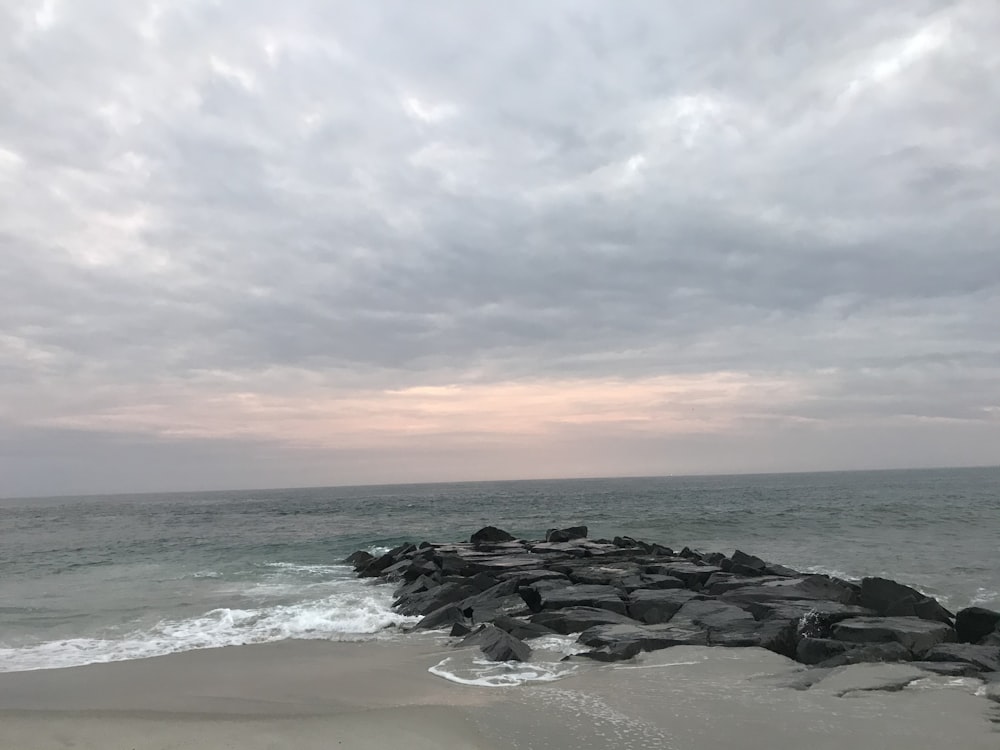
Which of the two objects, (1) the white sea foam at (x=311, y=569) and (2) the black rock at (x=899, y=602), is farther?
(1) the white sea foam at (x=311, y=569)

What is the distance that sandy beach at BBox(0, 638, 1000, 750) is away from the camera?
6.60m

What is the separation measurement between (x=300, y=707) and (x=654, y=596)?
7.92 metres

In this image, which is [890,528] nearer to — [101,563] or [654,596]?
[654,596]

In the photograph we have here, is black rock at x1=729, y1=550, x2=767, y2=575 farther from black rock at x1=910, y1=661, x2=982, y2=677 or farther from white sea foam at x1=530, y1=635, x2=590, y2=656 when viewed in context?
black rock at x1=910, y1=661, x2=982, y2=677

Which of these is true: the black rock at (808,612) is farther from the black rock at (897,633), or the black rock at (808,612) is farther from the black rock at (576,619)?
the black rock at (576,619)

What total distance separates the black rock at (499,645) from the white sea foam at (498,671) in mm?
120

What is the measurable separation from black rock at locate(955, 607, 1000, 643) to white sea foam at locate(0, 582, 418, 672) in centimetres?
974

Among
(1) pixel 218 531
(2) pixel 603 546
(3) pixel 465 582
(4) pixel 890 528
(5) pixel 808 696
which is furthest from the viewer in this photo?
(1) pixel 218 531

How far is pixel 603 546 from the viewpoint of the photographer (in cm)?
2462

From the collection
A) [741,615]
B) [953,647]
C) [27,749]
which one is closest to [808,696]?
[953,647]

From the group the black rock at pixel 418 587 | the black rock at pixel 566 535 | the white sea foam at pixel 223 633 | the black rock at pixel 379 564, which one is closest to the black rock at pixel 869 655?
the white sea foam at pixel 223 633

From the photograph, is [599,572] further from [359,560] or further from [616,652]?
[359,560]

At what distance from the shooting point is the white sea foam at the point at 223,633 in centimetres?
1095

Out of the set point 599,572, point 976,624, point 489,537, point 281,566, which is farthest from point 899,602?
point 281,566
